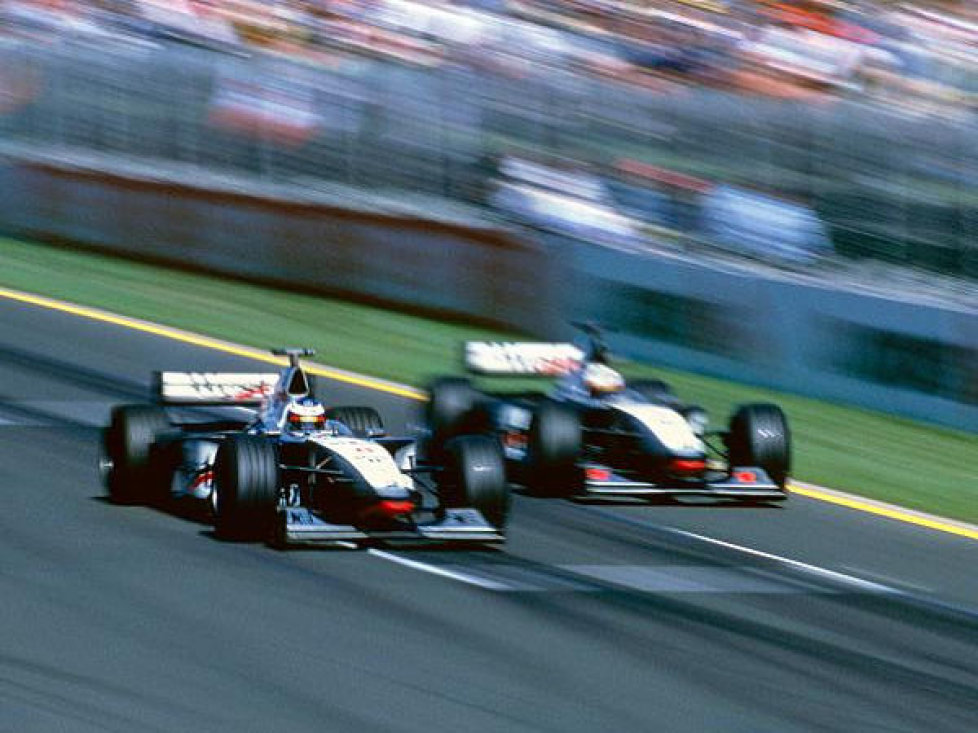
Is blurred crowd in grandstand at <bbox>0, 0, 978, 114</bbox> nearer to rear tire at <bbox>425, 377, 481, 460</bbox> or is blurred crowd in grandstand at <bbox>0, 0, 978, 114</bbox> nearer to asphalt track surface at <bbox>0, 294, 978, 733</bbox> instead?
rear tire at <bbox>425, 377, 481, 460</bbox>

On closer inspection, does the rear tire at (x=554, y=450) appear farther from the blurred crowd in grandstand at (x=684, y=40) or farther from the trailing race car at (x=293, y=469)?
the blurred crowd in grandstand at (x=684, y=40)

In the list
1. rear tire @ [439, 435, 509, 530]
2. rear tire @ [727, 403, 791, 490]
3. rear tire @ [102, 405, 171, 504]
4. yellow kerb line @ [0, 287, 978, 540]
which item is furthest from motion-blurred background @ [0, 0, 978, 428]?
rear tire @ [102, 405, 171, 504]

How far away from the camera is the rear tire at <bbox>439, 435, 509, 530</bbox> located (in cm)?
1069

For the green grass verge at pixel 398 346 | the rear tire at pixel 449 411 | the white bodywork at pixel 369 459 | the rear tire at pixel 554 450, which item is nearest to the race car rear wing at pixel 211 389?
the white bodywork at pixel 369 459

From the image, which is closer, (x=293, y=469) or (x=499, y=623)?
(x=499, y=623)

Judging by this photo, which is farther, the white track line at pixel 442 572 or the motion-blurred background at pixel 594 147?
the motion-blurred background at pixel 594 147

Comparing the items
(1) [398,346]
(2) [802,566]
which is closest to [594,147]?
(1) [398,346]

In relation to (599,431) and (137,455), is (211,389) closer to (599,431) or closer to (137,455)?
(137,455)

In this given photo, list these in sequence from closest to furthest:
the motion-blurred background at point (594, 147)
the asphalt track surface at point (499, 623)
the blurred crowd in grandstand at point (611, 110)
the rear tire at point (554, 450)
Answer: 1. the asphalt track surface at point (499, 623)
2. the rear tire at point (554, 450)
3. the motion-blurred background at point (594, 147)
4. the blurred crowd in grandstand at point (611, 110)

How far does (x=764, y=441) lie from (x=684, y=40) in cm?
700

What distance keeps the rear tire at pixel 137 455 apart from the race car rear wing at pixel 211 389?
0.12 meters

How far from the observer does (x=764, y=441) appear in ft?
41.5

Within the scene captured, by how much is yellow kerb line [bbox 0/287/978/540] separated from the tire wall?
2.24 metres

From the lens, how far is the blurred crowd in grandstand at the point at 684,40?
1744cm
